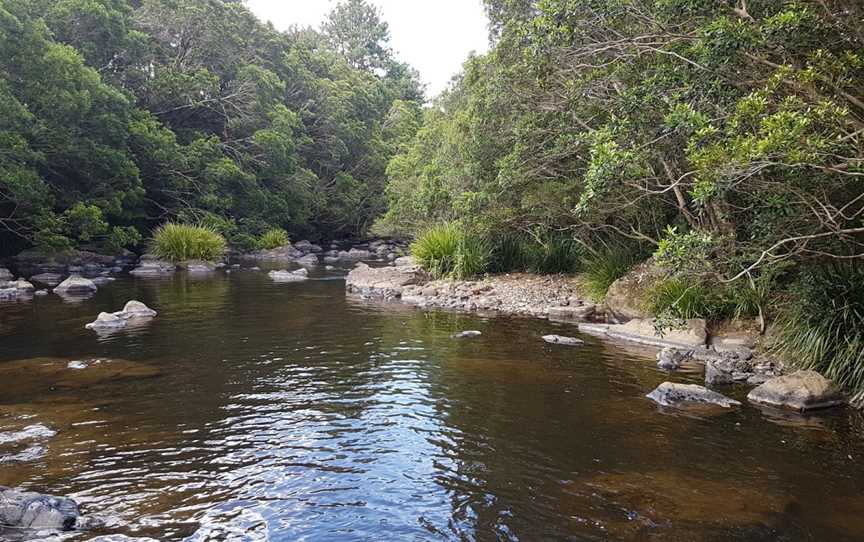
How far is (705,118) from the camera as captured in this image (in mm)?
8039

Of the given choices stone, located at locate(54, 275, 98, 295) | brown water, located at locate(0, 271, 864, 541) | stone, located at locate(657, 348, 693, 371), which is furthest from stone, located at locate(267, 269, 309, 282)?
stone, located at locate(657, 348, 693, 371)

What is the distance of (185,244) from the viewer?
32.0 metres

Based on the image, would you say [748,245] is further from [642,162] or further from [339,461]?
[339,461]

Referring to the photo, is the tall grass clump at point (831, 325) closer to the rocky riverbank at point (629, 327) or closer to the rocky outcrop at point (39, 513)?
the rocky riverbank at point (629, 327)

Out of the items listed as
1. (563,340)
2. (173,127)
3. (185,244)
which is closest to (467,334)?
(563,340)

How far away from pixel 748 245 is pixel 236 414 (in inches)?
293

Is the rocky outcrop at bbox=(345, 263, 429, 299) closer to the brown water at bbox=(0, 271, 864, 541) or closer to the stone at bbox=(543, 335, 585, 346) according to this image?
the stone at bbox=(543, 335, 585, 346)

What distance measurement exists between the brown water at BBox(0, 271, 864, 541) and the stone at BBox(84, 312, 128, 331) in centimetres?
186

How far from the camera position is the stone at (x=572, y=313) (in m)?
16.8

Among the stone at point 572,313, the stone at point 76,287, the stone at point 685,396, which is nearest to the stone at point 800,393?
the stone at point 685,396

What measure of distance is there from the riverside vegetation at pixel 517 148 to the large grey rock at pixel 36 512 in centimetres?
690

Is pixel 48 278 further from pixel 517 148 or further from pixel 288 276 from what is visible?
pixel 517 148

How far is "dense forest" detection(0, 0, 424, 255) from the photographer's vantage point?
25.2 m

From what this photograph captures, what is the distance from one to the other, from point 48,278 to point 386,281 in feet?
45.7
